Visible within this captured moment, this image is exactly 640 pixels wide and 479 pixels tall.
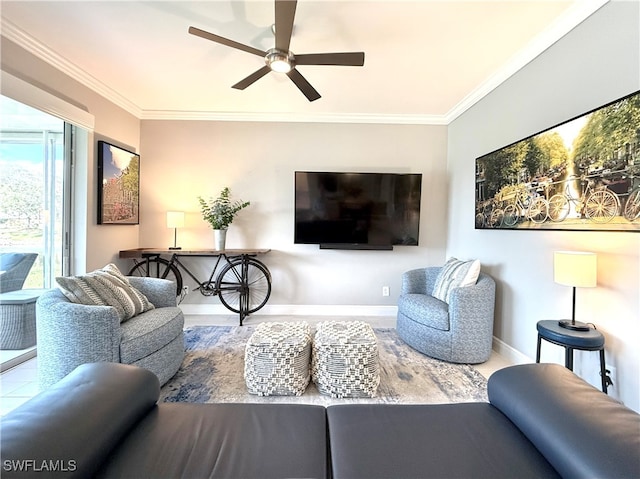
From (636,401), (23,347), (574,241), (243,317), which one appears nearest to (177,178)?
(243,317)

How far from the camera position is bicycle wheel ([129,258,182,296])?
3611 millimetres

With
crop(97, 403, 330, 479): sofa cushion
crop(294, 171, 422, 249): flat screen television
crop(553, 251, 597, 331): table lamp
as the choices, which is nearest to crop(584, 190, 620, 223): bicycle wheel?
crop(553, 251, 597, 331): table lamp

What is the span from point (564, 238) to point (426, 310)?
1.19 m

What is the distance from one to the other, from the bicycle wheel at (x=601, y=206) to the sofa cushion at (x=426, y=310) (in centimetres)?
126

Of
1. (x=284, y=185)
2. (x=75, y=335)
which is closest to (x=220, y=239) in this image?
(x=284, y=185)

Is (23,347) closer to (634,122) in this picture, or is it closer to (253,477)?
(253,477)

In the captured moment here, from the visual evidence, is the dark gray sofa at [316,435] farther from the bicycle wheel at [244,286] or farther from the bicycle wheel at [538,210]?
the bicycle wheel at [244,286]

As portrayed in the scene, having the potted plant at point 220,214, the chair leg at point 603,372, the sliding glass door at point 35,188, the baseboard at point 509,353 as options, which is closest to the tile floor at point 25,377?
the baseboard at point 509,353

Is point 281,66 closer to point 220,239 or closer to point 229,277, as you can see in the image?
point 220,239

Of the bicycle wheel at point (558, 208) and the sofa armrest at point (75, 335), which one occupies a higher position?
the bicycle wheel at point (558, 208)

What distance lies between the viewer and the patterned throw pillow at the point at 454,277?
106 inches

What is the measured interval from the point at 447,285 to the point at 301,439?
2.34 meters

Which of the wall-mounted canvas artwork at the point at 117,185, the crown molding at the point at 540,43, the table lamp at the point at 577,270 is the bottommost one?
the table lamp at the point at 577,270

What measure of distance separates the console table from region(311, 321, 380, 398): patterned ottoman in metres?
1.79
